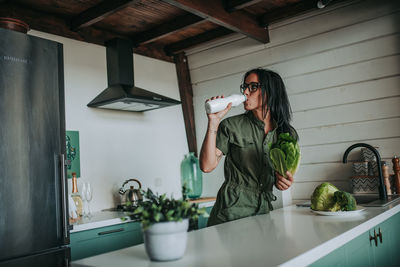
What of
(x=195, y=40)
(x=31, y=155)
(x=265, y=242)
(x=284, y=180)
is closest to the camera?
(x=265, y=242)

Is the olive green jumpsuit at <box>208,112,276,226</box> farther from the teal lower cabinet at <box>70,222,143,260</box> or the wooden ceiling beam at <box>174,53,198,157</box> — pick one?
the wooden ceiling beam at <box>174,53,198,157</box>

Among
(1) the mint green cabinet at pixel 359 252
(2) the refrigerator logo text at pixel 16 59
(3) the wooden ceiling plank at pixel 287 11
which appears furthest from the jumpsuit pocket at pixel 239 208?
(3) the wooden ceiling plank at pixel 287 11

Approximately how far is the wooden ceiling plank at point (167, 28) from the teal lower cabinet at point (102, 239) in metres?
1.75

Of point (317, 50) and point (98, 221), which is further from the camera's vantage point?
point (317, 50)

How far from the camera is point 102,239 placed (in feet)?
8.42

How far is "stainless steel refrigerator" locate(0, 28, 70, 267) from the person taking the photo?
188 centimetres

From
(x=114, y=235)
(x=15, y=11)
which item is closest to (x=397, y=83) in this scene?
(x=114, y=235)

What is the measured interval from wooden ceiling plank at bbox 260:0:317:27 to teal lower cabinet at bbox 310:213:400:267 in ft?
6.26

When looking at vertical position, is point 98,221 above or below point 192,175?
below

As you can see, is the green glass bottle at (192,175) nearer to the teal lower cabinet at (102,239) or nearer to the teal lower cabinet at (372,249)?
the teal lower cabinet at (102,239)

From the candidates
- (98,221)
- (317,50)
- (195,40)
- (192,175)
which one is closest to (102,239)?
(98,221)

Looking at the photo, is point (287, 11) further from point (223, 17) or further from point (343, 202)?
point (343, 202)

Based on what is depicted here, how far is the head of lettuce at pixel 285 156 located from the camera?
1706 millimetres

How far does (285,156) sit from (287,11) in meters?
2.04
